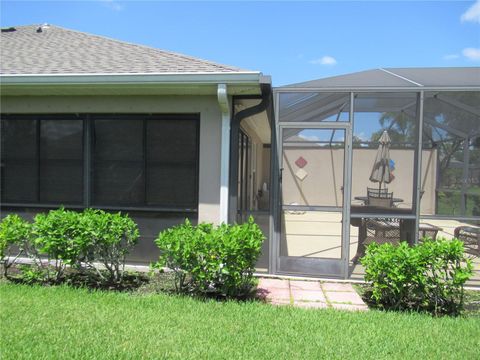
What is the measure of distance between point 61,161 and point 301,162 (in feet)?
12.3

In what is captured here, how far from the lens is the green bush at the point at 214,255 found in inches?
164

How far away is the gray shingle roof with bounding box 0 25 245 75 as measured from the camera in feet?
17.5

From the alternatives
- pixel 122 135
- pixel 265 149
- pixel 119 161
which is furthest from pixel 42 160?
pixel 265 149

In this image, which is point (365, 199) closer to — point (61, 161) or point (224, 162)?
point (224, 162)

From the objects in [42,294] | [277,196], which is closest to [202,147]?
[277,196]

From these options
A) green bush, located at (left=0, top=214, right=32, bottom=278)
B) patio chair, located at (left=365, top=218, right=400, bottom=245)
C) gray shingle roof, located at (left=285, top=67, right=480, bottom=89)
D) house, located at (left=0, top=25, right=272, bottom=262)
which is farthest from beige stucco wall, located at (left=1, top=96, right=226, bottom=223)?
patio chair, located at (left=365, top=218, right=400, bottom=245)

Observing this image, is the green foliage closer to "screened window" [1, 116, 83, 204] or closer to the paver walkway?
"screened window" [1, 116, 83, 204]

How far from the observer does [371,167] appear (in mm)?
5336

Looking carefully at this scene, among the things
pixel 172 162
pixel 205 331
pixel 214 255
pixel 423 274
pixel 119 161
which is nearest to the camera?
pixel 205 331

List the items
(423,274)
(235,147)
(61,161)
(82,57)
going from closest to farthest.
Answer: (423,274), (235,147), (61,161), (82,57)

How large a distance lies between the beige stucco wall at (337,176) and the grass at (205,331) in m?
1.84

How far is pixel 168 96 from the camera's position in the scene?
5.54 metres

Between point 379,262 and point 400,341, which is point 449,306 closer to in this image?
point 379,262

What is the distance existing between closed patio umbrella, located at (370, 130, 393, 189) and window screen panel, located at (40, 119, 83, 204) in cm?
445
